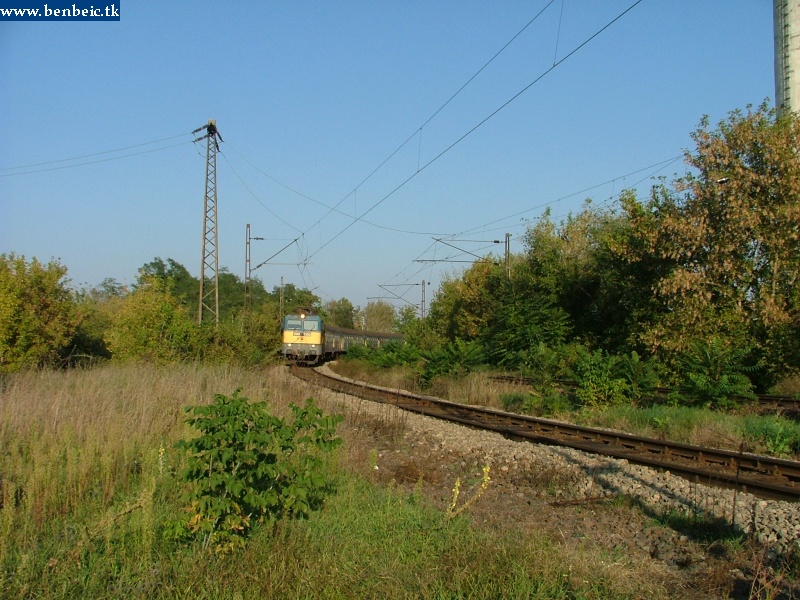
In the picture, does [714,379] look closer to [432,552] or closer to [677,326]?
[677,326]

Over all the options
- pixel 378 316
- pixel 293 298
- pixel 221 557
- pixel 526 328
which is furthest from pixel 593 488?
pixel 378 316

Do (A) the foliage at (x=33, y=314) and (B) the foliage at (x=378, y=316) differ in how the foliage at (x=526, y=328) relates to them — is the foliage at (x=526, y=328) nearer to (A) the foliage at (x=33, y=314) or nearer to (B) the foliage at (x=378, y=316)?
(A) the foliage at (x=33, y=314)

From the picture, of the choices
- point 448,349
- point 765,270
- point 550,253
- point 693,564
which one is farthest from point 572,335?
point 693,564

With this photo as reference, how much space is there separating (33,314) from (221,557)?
21.8 metres

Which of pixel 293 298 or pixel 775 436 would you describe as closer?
pixel 775 436

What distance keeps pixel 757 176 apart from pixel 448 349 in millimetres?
12845

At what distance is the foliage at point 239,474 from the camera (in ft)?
17.1

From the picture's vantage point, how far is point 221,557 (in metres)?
5.00

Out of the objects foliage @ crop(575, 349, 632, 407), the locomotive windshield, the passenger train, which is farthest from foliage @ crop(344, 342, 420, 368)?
foliage @ crop(575, 349, 632, 407)

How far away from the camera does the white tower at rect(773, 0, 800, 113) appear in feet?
75.3

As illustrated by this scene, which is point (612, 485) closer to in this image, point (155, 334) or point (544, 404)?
point (544, 404)

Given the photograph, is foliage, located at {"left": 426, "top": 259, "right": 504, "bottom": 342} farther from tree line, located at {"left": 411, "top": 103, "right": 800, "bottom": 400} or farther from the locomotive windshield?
tree line, located at {"left": 411, "top": 103, "right": 800, "bottom": 400}

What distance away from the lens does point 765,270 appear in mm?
23969

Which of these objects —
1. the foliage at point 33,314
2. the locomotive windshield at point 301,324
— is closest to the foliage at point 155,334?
the foliage at point 33,314
